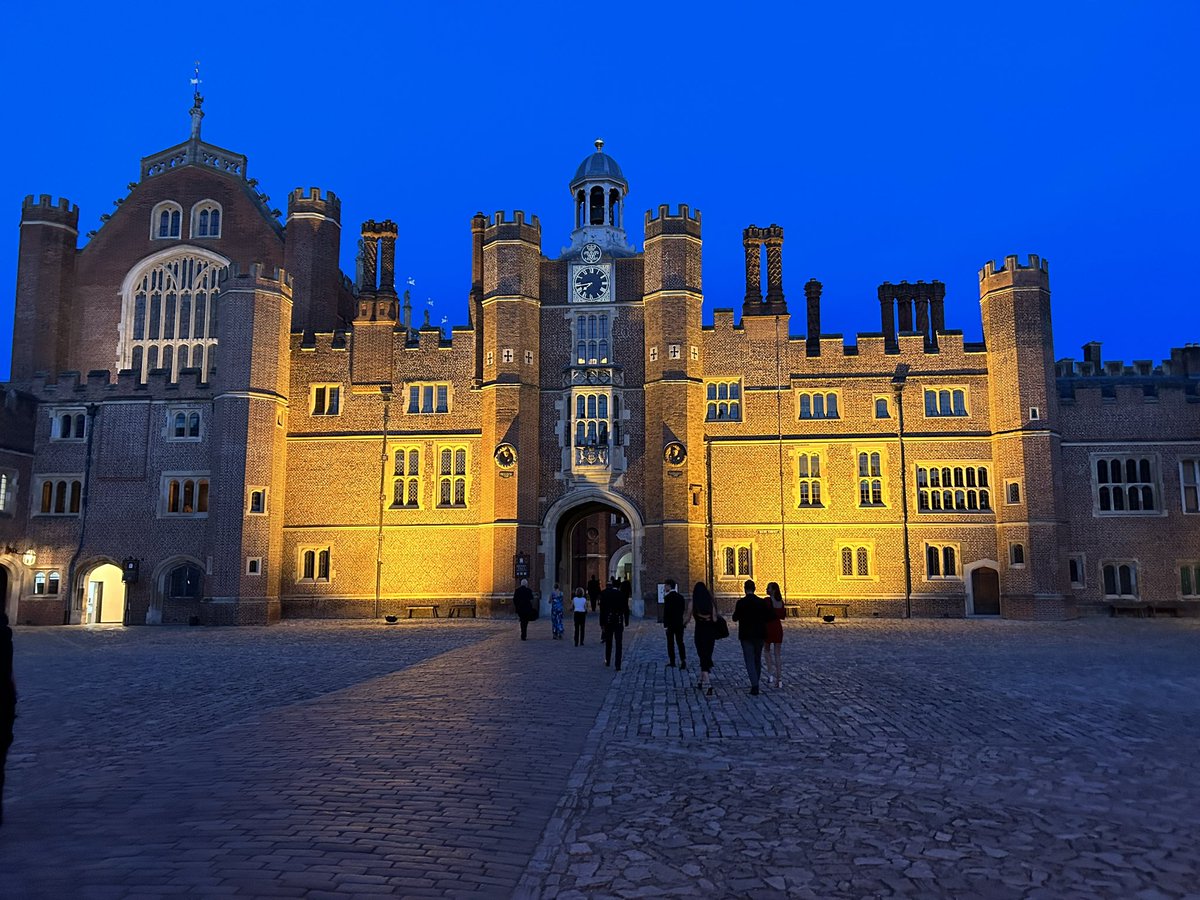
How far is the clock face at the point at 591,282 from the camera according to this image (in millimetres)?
39781

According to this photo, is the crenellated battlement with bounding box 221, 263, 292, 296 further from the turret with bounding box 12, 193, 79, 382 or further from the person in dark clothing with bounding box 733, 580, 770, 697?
the person in dark clothing with bounding box 733, 580, 770, 697

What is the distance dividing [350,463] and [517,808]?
33.4m

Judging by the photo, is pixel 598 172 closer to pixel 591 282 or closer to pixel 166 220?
pixel 591 282

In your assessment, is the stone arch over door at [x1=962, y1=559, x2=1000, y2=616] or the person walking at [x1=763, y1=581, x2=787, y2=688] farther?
the stone arch over door at [x1=962, y1=559, x2=1000, y2=616]

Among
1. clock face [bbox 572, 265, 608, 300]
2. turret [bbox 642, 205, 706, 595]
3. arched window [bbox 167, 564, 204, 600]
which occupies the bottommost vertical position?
arched window [bbox 167, 564, 204, 600]

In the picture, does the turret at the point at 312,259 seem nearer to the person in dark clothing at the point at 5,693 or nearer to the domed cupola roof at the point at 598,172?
the domed cupola roof at the point at 598,172

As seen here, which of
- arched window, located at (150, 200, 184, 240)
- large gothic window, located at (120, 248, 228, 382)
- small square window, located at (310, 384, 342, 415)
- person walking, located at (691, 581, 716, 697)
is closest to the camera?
person walking, located at (691, 581, 716, 697)

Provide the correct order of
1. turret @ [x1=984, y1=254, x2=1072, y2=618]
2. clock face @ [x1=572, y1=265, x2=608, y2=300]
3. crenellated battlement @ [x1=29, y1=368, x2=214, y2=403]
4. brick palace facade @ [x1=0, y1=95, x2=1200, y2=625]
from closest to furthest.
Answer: turret @ [x1=984, y1=254, x2=1072, y2=618] < brick palace facade @ [x1=0, y1=95, x2=1200, y2=625] < crenellated battlement @ [x1=29, y1=368, x2=214, y2=403] < clock face @ [x1=572, y1=265, x2=608, y2=300]

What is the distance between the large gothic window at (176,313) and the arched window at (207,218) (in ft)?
3.73

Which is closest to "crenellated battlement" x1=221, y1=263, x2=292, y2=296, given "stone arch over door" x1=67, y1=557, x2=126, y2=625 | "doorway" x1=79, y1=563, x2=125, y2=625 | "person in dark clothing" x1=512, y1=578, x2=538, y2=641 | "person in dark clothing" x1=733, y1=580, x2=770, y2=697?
"stone arch over door" x1=67, y1=557, x2=126, y2=625

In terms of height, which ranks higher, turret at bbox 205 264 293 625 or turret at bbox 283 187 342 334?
turret at bbox 283 187 342 334

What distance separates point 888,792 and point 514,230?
→ 112ft

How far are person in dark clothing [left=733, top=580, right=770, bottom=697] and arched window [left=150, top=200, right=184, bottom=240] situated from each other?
130ft

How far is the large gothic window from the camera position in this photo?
43688mm
